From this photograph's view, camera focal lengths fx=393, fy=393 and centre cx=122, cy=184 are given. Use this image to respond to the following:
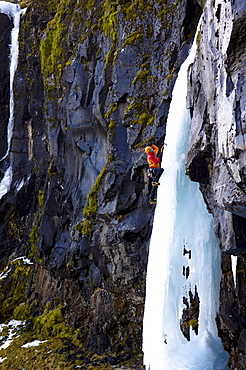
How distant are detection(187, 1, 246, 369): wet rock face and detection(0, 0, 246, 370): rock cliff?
38 mm

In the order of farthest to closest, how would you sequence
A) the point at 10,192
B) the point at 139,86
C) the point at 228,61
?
the point at 10,192 → the point at 139,86 → the point at 228,61

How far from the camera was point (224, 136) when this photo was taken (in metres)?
5.32

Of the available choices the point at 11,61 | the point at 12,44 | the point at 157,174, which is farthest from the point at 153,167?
the point at 12,44

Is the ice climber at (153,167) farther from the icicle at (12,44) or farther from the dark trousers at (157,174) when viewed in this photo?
the icicle at (12,44)

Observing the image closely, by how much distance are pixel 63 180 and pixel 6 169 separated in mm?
5509

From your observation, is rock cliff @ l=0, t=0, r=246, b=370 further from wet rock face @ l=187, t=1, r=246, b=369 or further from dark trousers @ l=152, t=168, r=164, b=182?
dark trousers @ l=152, t=168, r=164, b=182

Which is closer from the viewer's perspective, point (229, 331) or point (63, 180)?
point (229, 331)

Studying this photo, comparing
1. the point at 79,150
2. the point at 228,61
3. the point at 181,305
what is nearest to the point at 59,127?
the point at 79,150

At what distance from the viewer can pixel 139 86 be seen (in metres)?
13.2

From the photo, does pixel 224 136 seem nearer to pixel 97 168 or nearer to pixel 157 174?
pixel 157 174

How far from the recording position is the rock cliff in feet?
27.0

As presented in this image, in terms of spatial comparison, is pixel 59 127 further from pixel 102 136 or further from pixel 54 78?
pixel 102 136

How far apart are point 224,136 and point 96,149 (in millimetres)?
10633

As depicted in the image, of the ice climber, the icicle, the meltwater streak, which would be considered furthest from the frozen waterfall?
the meltwater streak
